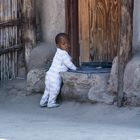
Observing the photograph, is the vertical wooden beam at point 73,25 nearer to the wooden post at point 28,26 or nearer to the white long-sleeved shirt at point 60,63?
the wooden post at point 28,26

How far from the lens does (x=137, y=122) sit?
31.9 ft

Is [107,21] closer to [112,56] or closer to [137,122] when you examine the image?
[112,56]

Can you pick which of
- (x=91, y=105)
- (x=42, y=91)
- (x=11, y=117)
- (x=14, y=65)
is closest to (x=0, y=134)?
(x=11, y=117)

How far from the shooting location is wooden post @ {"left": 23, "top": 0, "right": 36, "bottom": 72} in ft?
40.4

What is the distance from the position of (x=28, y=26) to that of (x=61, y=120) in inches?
111

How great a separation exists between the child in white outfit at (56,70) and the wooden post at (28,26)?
1234 millimetres

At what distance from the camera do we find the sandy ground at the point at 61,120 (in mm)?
8523

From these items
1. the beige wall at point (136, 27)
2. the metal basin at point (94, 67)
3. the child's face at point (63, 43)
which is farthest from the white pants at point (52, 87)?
the beige wall at point (136, 27)

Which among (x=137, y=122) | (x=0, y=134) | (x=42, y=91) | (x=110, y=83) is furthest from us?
(x=42, y=91)

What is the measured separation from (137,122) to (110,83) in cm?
114

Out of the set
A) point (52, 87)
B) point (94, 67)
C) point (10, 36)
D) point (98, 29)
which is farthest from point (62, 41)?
point (10, 36)

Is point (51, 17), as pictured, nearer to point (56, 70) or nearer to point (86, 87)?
point (56, 70)

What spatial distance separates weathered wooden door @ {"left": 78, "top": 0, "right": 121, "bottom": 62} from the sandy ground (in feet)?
4.23

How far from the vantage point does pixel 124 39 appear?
10438mm
